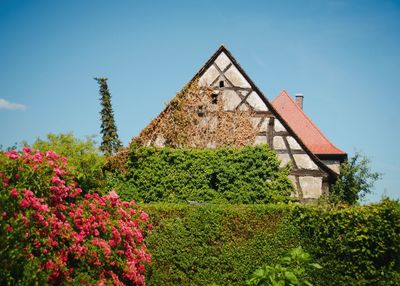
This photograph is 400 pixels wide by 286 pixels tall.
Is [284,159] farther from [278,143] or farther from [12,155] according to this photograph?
[12,155]

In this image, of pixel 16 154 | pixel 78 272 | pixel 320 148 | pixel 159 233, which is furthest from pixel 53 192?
pixel 320 148

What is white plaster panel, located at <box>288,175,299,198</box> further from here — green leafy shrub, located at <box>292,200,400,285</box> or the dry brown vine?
green leafy shrub, located at <box>292,200,400,285</box>

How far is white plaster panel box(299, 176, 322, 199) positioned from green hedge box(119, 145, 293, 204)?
70 cm

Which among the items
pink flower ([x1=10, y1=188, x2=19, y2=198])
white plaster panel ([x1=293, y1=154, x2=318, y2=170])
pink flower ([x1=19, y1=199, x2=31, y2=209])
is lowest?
pink flower ([x1=19, y1=199, x2=31, y2=209])

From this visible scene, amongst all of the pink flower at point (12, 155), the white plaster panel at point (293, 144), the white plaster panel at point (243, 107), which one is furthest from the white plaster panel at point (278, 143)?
the pink flower at point (12, 155)

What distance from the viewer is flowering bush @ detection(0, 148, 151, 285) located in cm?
543

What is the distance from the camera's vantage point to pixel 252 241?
402 inches

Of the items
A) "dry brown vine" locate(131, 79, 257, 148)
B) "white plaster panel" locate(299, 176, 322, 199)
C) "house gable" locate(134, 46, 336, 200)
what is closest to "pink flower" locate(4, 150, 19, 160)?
"dry brown vine" locate(131, 79, 257, 148)

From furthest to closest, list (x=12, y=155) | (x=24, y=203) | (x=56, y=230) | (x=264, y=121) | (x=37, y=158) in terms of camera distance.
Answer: (x=264, y=121) → (x=37, y=158) → (x=56, y=230) → (x=12, y=155) → (x=24, y=203)

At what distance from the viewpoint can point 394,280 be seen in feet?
28.8

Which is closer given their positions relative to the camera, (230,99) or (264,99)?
(264,99)

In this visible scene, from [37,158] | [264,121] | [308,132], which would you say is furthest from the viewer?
[308,132]

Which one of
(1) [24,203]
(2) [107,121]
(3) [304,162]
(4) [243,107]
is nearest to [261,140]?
(4) [243,107]

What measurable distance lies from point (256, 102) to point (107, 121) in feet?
84.5
